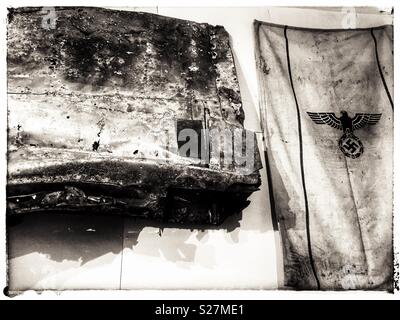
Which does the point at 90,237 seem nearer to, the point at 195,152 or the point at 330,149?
the point at 195,152

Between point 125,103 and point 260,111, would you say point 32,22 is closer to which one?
point 125,103

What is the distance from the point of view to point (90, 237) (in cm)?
167

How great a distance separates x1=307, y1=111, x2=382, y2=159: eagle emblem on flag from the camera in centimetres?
182

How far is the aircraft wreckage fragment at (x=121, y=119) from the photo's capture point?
148 cm

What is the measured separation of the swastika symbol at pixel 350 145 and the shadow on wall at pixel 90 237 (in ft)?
1.90

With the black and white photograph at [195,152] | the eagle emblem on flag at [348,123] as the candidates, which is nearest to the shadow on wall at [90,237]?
the black and white photograph at [195,152]

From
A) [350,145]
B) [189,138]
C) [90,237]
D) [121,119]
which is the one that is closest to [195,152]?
[189,138]

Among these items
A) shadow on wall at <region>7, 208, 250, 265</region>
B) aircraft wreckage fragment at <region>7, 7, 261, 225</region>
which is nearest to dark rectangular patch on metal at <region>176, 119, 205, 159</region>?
aircraft wreckage fragment at <region>7, 7, 261, 225</region>

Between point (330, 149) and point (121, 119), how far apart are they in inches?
32.9

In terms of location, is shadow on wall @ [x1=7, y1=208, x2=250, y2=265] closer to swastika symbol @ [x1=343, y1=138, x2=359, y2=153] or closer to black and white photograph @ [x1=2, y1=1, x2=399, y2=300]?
black and white photograph @ [x1=2, y1=1, x2=399, y2=300]

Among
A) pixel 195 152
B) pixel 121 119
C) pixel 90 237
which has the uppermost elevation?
pixel 121 119

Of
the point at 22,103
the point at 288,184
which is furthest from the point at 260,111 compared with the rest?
the point at 22,103

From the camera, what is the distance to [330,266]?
1.70m

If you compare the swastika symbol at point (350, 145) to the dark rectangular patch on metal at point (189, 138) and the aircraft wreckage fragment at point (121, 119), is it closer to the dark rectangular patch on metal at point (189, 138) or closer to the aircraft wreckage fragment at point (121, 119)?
the aircraft wreckage fragment at point (121, 119)
